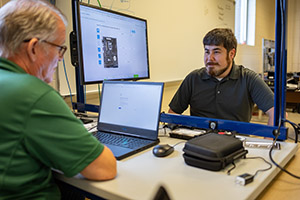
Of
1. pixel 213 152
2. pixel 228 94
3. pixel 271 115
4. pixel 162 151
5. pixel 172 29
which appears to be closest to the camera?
pixel 213 152

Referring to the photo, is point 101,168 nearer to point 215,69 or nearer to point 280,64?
point 280,64

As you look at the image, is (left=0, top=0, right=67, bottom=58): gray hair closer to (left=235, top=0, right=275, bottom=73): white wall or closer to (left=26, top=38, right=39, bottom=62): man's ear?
(left=26, top=38, right=39, bottom=62): man's ear

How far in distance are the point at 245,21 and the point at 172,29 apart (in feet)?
8.80

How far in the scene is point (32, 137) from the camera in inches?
25.8

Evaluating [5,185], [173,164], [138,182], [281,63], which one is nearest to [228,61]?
[281,63]

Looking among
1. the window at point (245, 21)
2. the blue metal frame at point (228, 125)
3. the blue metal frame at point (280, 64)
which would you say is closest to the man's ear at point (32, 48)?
the blue metal frame at point (228, 125)

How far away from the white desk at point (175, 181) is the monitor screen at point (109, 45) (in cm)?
69

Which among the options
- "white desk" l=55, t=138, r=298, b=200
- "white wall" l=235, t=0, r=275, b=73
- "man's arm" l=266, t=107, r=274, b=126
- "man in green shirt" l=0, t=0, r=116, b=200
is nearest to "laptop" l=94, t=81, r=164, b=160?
"white desk" l=55, t=138, r=298, b=200

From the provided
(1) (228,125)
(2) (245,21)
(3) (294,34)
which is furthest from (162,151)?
(3) (294,34)

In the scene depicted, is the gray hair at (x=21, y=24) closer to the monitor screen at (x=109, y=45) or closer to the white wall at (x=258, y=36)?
the monitor screen at (x=109, y=45)

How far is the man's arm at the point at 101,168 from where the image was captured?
72 cm

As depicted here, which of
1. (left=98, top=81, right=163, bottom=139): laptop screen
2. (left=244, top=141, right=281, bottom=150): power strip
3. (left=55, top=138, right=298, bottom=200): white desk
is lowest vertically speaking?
(left=55, top=138, right=298, bottom=200): white desk

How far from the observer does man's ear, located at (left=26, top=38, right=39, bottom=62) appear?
0.74 m

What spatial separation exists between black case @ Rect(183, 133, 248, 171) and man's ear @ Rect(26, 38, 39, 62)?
21.9 inches
